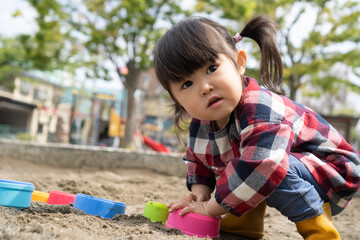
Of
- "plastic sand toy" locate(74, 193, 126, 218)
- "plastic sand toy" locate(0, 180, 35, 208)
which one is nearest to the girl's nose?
"plastic sand toy" locate(74, 193, 126, 218)

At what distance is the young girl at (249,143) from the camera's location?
115 cm

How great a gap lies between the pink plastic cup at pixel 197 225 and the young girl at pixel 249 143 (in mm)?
37

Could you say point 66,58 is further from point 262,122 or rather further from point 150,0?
point 262,122

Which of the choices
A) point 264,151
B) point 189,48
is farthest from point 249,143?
point 189,48

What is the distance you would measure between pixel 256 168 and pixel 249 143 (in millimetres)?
91

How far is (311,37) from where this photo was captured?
793 cm

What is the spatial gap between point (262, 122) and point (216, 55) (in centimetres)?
30

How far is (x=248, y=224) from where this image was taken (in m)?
1.47

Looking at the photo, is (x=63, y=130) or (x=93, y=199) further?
(x=63, y=130)

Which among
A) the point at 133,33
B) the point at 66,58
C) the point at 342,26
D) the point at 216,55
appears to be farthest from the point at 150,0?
the point at 216,55

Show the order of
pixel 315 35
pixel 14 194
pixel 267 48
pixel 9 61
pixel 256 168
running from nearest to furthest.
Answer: pixel 256 168 → pixel 14 194 → pixel 267 48 → pixel 315 35 → pixel 9 61

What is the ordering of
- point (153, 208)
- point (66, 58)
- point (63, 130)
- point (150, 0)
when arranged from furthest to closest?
point (63, 130)
point (66, 58)
point (150, 0)
point (153, 208)

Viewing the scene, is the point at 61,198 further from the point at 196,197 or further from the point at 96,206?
the point at 196,197

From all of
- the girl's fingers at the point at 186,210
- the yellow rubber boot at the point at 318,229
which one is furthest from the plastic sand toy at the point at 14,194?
the yellow rubber boot at the point at 318,229
